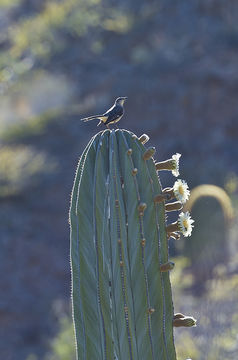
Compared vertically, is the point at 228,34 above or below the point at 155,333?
above

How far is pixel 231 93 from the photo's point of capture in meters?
12.4

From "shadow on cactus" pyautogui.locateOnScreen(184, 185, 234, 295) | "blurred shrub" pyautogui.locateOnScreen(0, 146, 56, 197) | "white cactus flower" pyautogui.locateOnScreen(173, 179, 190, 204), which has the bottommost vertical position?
"white cactus flower" pyautogui.locateOnScreen(173, 179, 190, 204)

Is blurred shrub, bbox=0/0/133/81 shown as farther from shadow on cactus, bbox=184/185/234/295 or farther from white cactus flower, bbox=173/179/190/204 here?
white cactus flower, bbox=173/179/190/204

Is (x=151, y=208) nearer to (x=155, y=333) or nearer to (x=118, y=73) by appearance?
(x=155, y=333)

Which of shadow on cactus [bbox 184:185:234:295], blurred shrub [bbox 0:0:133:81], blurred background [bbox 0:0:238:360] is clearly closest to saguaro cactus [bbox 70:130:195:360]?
blurred background [bbox 0:0:238:360]

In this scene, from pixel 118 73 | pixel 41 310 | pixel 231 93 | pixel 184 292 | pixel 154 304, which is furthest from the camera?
pixel 118 73

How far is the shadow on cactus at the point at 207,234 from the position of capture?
7.89m

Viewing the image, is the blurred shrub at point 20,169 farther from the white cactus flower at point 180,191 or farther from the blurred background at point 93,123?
the white cactus flower at point 180,191

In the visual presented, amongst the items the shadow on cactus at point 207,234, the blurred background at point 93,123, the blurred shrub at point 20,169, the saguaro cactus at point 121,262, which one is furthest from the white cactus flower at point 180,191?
the blurred shrub at point 20,169

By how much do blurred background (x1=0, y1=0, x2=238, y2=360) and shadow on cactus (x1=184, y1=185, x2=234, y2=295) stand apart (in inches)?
0.7

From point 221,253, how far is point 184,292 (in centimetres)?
63

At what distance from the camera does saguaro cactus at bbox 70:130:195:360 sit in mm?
2207

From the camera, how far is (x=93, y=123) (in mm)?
12289

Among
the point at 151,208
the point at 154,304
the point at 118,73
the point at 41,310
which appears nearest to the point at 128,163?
the point at 151,208
